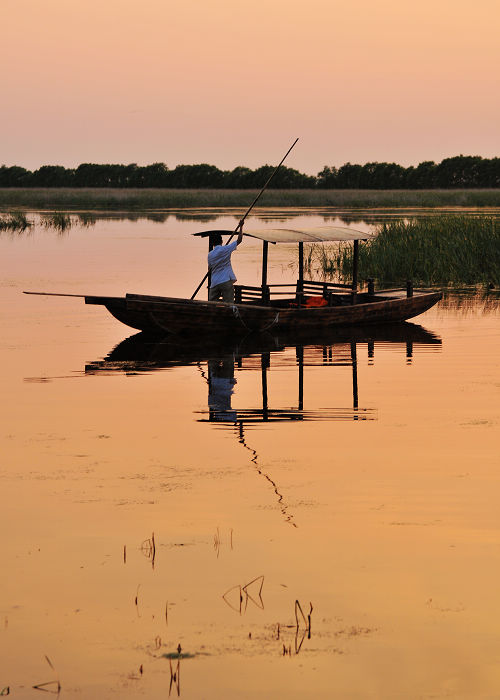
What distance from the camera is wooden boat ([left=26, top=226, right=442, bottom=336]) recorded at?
70.6 ft

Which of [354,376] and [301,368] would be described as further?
[301,368]

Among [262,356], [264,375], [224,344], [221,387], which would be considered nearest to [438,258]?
[224,344]

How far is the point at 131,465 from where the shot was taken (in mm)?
11594

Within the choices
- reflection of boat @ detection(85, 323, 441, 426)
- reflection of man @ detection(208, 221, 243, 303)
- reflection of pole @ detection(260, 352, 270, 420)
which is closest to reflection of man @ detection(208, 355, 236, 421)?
reflection of boat @ detection(85, 323, 441, 426)

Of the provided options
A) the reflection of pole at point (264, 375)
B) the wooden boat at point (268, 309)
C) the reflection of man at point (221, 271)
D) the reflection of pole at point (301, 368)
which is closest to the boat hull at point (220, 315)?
the wooden boat at point (268, 309)

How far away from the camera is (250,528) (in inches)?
363

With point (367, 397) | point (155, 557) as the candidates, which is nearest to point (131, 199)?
point (367, 397)

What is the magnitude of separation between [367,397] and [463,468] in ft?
15.1

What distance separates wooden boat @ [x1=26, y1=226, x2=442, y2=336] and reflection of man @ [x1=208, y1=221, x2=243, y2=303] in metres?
0.29

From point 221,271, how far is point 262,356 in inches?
80.9

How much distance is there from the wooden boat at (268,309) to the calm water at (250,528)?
203 cm

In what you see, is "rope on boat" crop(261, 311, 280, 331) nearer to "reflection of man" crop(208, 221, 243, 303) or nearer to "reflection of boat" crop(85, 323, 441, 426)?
"reflection of boat" crop(85, 323, 441, 426)

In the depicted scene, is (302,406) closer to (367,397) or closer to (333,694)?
(367,397)

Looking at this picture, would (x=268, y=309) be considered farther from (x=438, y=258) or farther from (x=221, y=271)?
(x=438, y=258)
